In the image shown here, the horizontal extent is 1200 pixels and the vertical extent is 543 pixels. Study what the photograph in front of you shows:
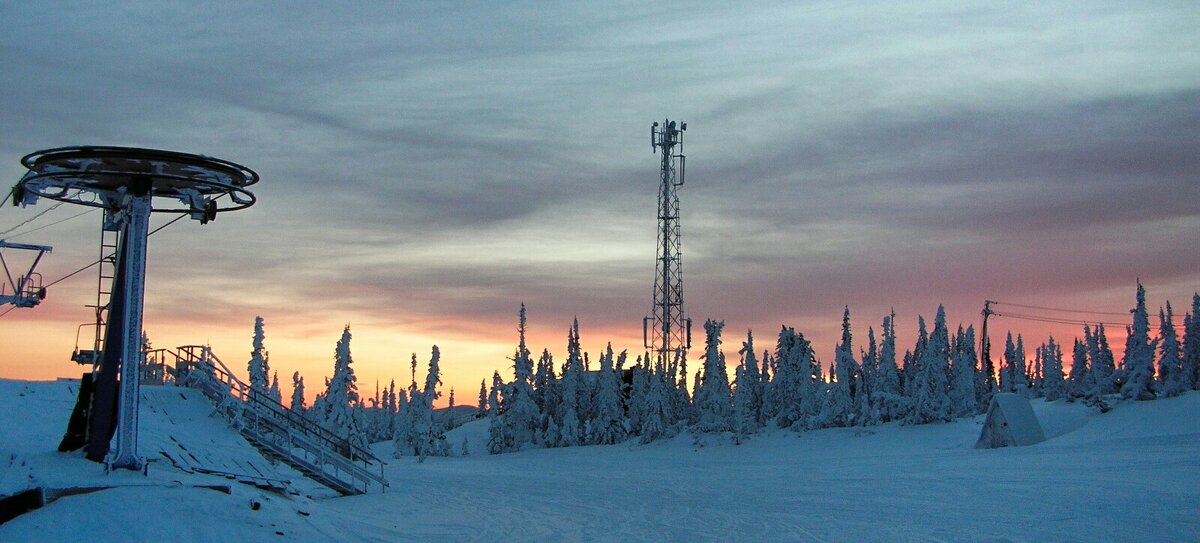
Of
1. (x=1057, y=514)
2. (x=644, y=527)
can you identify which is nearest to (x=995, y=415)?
(x=1057, y=514)

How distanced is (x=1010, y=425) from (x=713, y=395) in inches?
1017

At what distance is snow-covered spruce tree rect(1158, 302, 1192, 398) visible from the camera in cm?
6750

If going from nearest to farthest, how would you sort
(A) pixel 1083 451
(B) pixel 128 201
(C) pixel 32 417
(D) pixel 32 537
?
(D) pixel 32 537, (B) pixel 128 201, (C) pixel 32 417, (A) pixel 1083 451

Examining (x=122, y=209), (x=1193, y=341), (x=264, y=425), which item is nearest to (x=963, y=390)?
(x=1193, y=341)

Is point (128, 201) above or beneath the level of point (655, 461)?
above

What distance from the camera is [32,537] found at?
63.5 feet

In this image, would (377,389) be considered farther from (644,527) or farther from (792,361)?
(644,527)

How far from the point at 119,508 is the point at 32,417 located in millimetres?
14514

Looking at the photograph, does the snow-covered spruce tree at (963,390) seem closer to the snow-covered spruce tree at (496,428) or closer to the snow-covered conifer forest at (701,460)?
the snow-covered conifer forest at (701,460)

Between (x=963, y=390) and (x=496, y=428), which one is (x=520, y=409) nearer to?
(x=496, y=428)

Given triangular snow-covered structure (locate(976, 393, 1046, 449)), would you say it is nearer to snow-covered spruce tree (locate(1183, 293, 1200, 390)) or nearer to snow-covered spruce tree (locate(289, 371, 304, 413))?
snow-covered spruce tree (locate(1183, 293, 1200, 390))

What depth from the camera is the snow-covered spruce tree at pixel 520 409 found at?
88062 millimetres

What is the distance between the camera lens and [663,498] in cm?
3950

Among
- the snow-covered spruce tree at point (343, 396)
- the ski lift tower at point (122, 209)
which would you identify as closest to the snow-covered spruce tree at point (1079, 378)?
the snow-covered spruce tree at point (343, 396)
